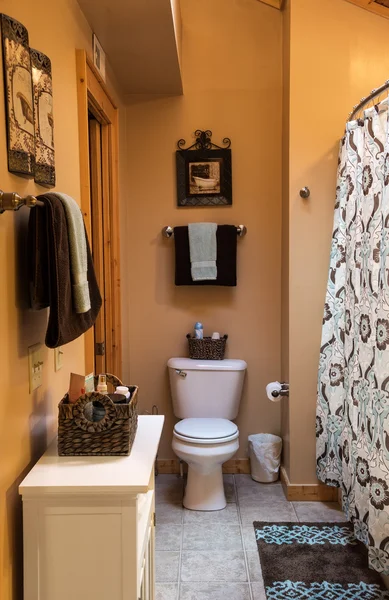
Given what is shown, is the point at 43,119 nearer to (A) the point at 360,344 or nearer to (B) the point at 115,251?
(B) the point at 115,251

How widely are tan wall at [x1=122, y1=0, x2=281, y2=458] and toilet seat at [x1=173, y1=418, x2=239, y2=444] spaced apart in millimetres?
413

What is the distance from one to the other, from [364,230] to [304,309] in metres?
0.67

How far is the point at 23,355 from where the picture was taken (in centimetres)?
126

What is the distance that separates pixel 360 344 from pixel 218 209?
134 cm

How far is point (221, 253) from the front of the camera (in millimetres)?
2992

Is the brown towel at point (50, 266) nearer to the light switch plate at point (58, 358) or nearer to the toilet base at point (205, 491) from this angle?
the light switch plate at point (58, 358)

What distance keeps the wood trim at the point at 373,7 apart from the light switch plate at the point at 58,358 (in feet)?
7.79

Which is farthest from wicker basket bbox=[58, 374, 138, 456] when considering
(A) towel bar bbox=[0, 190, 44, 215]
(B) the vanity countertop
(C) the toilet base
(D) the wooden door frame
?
(C) the toilet base

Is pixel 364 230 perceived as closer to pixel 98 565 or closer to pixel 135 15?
pixel 135 15

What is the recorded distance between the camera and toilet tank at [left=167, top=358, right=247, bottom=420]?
2.96m

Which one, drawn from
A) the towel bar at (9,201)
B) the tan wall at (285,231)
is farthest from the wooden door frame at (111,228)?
the towel bar at (9,201)

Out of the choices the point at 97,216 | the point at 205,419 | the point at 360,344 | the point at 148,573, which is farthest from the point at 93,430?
the point at 205,419

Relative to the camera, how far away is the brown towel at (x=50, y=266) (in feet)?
3.94

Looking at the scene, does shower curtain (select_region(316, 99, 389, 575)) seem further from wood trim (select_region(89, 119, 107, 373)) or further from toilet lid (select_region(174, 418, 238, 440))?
wood trim (select_region(89, 119, 107, 373))
